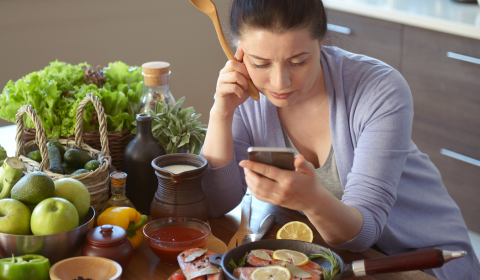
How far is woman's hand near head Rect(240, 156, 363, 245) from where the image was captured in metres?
0.92

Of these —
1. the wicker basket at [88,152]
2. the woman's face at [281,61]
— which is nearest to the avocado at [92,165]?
the wicker basket at [88,152]

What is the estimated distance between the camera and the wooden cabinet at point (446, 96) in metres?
2.48

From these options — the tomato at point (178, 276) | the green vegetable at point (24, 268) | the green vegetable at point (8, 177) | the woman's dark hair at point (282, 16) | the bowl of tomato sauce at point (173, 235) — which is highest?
the woman's dark hair at point (282, 16)

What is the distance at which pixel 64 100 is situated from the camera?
4.72 ft

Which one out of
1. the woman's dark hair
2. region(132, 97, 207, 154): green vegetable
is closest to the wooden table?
region(132, 97, 207, 154): green vegetable

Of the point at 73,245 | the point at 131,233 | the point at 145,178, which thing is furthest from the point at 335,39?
the point at 73,245

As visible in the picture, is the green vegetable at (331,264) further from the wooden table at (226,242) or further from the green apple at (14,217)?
the green apple at (14,217)

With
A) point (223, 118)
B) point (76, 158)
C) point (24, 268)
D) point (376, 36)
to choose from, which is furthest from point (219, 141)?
point (376, 36)

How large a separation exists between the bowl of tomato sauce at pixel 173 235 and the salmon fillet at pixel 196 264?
0.04 meters

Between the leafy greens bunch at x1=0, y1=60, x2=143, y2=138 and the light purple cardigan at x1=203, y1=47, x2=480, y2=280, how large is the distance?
0.34 m

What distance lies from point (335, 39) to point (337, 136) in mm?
323

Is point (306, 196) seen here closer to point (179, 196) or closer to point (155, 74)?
point (179, 196)

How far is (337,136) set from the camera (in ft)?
4.32

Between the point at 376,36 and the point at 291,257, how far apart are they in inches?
90.5
